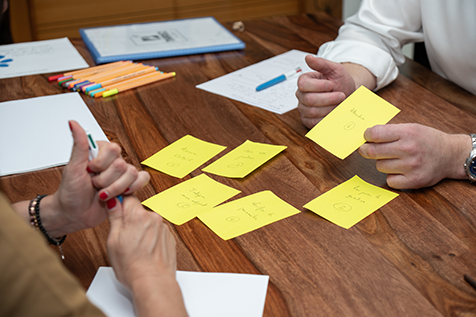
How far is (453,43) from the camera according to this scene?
128cm

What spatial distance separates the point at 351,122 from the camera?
914 millimetres

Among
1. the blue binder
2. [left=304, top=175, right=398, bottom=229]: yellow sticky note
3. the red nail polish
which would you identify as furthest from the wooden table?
the blue binder

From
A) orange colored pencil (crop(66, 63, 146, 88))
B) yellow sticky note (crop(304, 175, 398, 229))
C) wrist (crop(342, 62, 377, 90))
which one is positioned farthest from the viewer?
orange colored pencil (crop(66, 63, 146, 88))

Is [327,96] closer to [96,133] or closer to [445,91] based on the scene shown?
[445,91]

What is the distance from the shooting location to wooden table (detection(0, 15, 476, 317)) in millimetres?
616

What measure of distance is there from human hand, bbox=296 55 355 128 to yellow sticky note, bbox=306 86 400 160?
112 mm

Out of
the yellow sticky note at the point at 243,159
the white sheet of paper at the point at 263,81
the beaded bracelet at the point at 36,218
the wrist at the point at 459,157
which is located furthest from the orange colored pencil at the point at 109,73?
the wrist at the point at 459,157

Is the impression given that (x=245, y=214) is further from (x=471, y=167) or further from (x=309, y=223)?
(x=471, y=167)

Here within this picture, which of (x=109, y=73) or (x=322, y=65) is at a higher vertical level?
(x=322, y=65)

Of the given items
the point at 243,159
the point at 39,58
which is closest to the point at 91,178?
the point at 243,159

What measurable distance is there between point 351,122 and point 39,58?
3.82ft

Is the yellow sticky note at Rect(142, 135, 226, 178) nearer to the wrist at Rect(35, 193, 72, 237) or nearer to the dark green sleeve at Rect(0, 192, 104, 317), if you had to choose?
→ the wrist at Rect(35, 193, 72, 237)

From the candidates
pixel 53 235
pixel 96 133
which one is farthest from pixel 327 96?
pixel 53 235

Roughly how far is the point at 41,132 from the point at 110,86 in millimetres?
295
